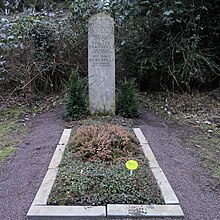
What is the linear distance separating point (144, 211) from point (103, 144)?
0.96m

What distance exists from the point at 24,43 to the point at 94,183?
464 centimetres

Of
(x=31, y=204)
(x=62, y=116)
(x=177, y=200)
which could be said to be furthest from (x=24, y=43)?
(x=177, y=200)

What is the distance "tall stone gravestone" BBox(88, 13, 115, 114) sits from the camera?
4.40 meters

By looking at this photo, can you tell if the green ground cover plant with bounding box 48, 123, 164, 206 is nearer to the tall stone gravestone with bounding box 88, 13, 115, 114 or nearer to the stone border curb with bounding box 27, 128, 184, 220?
the stone border curb with bounding box 27, 128, 184, 220

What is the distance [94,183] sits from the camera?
231 cm

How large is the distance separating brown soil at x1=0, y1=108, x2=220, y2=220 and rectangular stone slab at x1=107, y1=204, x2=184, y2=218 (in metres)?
0.13

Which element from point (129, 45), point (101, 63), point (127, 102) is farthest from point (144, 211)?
point (129, 45)

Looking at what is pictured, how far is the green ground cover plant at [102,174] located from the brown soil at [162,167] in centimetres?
25

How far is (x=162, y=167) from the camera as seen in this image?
2916 millimetres

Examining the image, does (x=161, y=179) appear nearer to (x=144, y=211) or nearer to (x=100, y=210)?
(x=144, y=211)

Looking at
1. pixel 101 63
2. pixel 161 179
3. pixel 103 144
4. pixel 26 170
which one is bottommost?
pixel 26 170

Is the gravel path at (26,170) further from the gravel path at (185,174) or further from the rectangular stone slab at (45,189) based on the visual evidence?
the gravel path at (185,174)

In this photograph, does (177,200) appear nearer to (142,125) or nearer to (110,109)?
(142,125)

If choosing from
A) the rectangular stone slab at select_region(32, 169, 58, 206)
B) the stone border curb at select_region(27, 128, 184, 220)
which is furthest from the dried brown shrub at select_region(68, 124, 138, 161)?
the stone border curb at select_region(27, 128, 184, 220)
